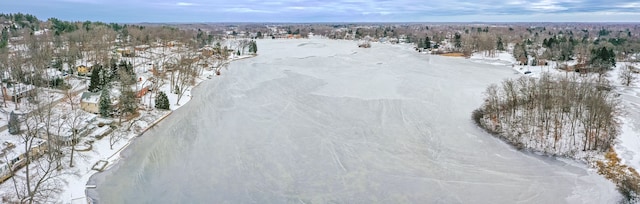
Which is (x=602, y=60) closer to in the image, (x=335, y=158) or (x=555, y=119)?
(x=555, y=119)

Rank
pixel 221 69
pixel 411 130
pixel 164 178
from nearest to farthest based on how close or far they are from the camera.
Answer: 1. pixel 164 178
2. pixel 411 130
3. pixel 221 69

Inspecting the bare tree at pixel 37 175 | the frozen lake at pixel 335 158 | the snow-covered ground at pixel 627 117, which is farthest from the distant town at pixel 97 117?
the frozen lake at pixel 335 158

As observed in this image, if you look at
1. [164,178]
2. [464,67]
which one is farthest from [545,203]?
[464,67]

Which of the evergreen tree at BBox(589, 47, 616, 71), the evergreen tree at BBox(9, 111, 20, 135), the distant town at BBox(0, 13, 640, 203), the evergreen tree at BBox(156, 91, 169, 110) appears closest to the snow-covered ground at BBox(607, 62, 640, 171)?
the distant town at BBox(0, 13, 640, 203)

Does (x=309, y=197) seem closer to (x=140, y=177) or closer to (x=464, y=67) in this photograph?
(x=140, y=177)

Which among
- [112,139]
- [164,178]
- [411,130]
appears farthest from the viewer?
[411,130]

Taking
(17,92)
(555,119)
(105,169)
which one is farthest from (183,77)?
(555,119)

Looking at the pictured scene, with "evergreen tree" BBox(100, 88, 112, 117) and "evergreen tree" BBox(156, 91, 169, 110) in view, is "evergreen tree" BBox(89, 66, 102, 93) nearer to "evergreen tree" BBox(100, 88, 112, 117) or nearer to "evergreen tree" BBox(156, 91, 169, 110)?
"evergreen tree" BBox(156, 91, 169, 110)

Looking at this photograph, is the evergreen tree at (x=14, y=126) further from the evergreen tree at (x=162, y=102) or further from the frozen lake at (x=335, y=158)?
the evergreen tree at (x=162, y=102)
